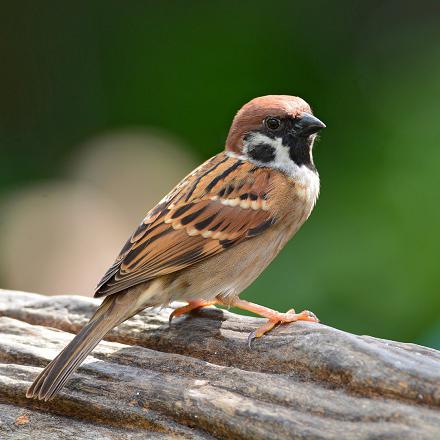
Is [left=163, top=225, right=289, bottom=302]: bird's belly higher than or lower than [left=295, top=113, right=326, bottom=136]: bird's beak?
lower

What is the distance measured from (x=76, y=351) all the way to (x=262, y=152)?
1.14 m

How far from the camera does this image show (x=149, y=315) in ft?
11.3

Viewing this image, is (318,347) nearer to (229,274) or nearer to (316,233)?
(229,274)

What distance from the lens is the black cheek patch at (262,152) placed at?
349 cm

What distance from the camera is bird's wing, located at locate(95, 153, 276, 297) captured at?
3139 mm

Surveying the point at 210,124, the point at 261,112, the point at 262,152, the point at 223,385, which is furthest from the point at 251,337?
the point at 210,124

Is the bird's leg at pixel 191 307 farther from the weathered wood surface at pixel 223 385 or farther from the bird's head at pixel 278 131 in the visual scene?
the bird's head at pixel 278 131

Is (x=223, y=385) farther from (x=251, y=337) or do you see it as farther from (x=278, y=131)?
(x=278, y=131)

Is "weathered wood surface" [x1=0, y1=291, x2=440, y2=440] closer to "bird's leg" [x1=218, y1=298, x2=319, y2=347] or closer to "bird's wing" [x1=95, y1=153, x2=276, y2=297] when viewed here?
"bird's leg" [x1=218, y1=298, x2=319, y2=347]

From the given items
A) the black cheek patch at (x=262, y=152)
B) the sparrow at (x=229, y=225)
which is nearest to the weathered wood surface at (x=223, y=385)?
the sparrow at (x=229, y=225)

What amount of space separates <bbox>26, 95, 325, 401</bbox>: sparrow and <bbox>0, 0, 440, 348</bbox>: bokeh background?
1.14 metres

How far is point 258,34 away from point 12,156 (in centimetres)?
176

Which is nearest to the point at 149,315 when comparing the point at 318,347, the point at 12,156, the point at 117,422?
the point at 117,422

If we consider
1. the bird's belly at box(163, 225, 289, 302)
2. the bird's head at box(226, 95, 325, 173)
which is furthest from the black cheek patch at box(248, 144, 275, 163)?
the bird's belly at box(163, 225, 289, 302)
